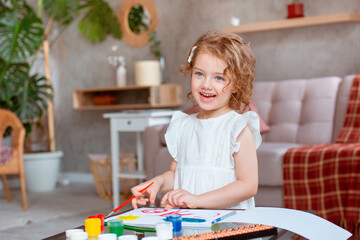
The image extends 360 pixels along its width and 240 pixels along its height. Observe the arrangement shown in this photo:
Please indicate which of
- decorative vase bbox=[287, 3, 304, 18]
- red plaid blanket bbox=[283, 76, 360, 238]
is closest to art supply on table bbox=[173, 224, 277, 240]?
red plaid blanket bbox=[283, 76, 360, 238]

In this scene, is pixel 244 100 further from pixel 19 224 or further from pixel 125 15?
pixel 125 15

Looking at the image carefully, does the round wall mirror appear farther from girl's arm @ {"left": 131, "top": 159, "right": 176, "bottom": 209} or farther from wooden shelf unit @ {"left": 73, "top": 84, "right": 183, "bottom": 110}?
girl's arm @ {"left": 131, "top": 159, "right": 176, "bottom": 209}

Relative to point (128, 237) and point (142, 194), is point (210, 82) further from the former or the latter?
point (128, 237)

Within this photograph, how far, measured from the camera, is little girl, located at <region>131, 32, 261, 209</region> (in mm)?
1284

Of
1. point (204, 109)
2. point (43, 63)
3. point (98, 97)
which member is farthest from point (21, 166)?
point (204, 109)

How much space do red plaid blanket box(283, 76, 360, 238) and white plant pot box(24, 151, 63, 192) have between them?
2515mm

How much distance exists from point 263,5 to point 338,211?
1.86 meters

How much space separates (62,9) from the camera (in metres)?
4.76

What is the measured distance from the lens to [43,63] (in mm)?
5301

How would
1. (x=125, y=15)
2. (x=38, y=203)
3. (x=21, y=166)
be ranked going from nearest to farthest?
(x=21, y=166), (x=38, y=203), (x=125, y=15)

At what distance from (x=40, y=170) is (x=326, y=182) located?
278 centimetres

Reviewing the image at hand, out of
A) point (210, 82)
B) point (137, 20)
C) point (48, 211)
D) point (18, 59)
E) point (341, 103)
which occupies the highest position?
point (137, 20)

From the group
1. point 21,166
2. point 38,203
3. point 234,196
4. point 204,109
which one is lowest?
point 38,203

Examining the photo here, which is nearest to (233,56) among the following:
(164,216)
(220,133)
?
(220,133)
